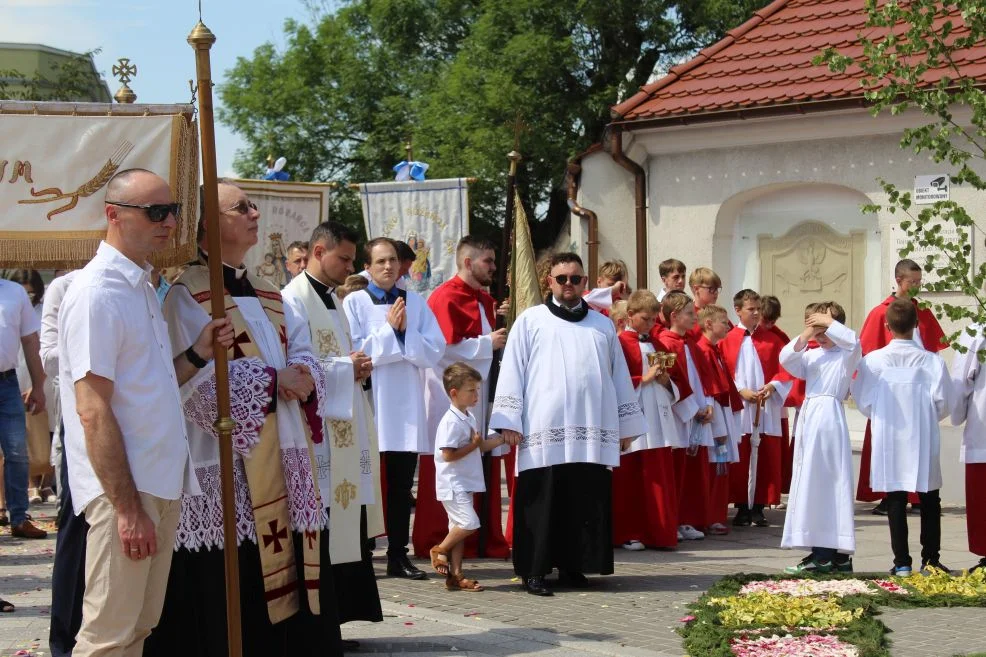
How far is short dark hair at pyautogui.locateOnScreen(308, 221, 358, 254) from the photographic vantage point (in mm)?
7078

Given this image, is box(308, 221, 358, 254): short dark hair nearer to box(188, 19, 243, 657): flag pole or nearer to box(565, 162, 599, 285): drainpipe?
box(188, 19, 243, 657): flag pole

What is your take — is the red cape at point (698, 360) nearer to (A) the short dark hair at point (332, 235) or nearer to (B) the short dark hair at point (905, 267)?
(B) the short dark hair at point (905, 267)

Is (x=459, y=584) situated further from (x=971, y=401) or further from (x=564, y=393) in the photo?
(x=971, y=401)

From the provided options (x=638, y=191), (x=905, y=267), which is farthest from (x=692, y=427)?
(x=638, y=191)

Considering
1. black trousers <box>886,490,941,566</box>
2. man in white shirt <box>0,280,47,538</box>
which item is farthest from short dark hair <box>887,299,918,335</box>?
man in white shirt <box>0,280,47,538</box>

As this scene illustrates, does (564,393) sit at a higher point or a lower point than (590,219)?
lower

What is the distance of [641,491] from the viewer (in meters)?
10.9

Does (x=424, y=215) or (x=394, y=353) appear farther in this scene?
(x=424, y=215)

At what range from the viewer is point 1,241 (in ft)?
19.3

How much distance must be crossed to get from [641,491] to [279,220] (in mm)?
5176

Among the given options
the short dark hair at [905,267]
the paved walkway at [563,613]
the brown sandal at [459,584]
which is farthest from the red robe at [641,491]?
the short dark hair at [905,267]

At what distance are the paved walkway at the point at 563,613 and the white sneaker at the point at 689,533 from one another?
0.62 m

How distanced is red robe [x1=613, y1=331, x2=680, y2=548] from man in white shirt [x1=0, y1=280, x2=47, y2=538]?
447 cm

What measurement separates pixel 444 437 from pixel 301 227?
5.80 metres
